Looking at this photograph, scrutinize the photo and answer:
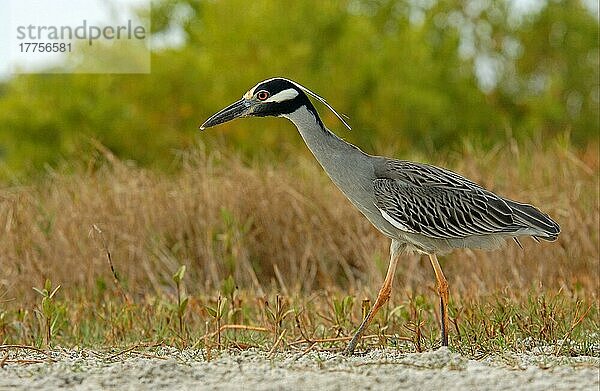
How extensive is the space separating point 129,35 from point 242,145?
6369 millimetres

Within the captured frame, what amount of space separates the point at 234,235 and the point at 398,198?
3529 mm

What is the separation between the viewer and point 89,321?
24.9 feet

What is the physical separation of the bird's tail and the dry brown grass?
7.68 feet

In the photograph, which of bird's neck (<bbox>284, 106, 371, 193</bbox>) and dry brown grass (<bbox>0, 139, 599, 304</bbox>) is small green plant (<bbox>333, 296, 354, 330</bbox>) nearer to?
bird's neck (<bbox>284, 106, 371, 193</bbox>)

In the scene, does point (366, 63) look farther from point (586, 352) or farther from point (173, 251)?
point (586, 352)

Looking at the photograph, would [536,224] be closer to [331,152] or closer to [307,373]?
[331,152]

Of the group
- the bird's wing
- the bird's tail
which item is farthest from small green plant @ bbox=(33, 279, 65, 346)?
the bird's tail

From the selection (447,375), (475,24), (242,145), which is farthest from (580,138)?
(447,375)

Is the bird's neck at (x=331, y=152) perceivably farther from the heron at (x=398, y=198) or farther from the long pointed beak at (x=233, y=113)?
the long pointed beak at (x=233, y=113)

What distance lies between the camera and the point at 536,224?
21.0 feet

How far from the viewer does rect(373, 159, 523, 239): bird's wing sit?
20.6 ft

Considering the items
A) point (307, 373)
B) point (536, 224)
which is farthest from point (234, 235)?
point (307, 373)

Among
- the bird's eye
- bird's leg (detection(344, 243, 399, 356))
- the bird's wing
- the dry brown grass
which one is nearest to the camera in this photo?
bird's leg (detection(344, 243, 399, 356))

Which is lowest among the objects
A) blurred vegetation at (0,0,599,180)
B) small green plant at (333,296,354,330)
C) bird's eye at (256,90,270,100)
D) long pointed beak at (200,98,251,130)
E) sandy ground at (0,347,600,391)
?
sandy ground at (0,347,600,391)
